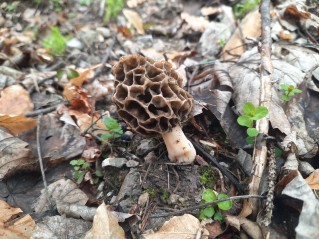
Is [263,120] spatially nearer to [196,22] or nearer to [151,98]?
[151,98]

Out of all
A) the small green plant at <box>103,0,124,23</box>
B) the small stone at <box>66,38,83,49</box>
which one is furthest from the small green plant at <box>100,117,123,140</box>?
the small green plant at <box>103,0,124,23</box>

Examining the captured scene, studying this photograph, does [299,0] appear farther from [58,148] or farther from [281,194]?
[58,148]

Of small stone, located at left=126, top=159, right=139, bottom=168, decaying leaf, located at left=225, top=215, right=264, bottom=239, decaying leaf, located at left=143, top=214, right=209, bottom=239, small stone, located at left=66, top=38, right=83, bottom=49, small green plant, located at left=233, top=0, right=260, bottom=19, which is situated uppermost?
small green plant, located at left=233, top=0, right=260, bottom=19

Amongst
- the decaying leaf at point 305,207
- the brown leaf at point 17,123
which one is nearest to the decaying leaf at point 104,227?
the decaying leaf at point 305,207

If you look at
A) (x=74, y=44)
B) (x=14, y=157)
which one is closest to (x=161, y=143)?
(x=14, y=157)

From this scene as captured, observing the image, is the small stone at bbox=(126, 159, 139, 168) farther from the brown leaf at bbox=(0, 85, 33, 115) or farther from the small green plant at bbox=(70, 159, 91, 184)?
the brown leaf at bbox=(0, 85, 33, 115)
